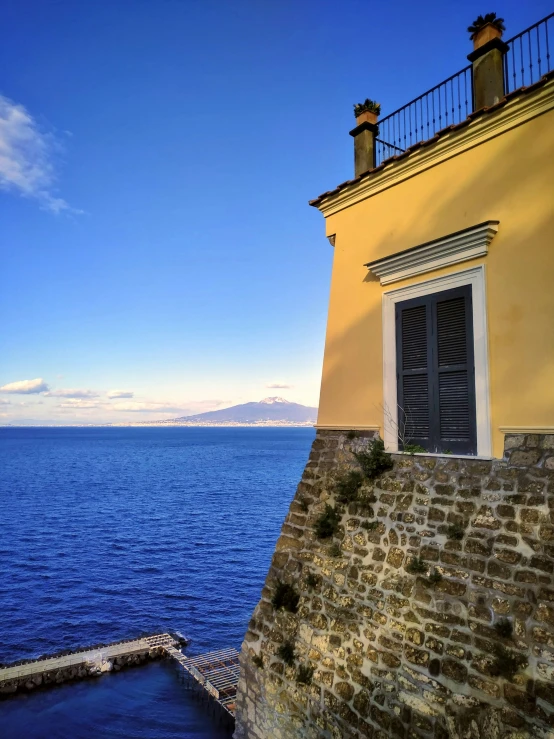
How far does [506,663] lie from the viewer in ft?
16.5

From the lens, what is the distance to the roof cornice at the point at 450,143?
6109 millimetres

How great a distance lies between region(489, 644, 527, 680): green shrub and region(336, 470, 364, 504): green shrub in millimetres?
2981

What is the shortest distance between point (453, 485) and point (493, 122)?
4909mm

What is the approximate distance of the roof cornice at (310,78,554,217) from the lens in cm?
611

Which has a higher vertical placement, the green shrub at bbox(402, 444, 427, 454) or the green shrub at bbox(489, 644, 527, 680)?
the green shrub at bbox(402, 444, 427, 454)

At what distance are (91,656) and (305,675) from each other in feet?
67.2

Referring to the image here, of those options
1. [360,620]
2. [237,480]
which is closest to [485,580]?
[360,620]

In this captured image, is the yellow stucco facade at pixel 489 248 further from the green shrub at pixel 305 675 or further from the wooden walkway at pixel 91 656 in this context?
the wooden walkway at pixel 91 656

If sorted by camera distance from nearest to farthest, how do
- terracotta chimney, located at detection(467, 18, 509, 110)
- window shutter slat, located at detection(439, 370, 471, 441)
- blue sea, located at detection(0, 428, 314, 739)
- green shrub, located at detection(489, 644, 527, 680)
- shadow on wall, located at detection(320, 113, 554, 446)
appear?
green shrub, located at detection(489, 644, 527, 680), shadow on wall, located at detection(320, 113, 554, 446), window shutter slat, located at detection(439, 370, 471, 441), terracotta chimney, located at detection(467, 18, 509, 110), blue sea, located at detection(0, 428, 314, 739)

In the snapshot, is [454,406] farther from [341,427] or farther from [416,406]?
[341,427]

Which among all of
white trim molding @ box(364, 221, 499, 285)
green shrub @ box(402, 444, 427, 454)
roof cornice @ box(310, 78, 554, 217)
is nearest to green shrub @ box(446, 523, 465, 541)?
green shrub @ box(402, 444, 427, 454)

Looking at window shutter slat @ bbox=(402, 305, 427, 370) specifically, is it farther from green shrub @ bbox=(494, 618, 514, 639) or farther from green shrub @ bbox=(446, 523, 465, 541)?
A: green shrub @ bbox=(494, 618, 514, 639)

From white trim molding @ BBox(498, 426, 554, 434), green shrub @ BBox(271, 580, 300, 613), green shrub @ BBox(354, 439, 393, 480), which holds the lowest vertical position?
green shrub @ BBox(271, 580, 300, 613)

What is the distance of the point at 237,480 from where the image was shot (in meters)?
84.6
